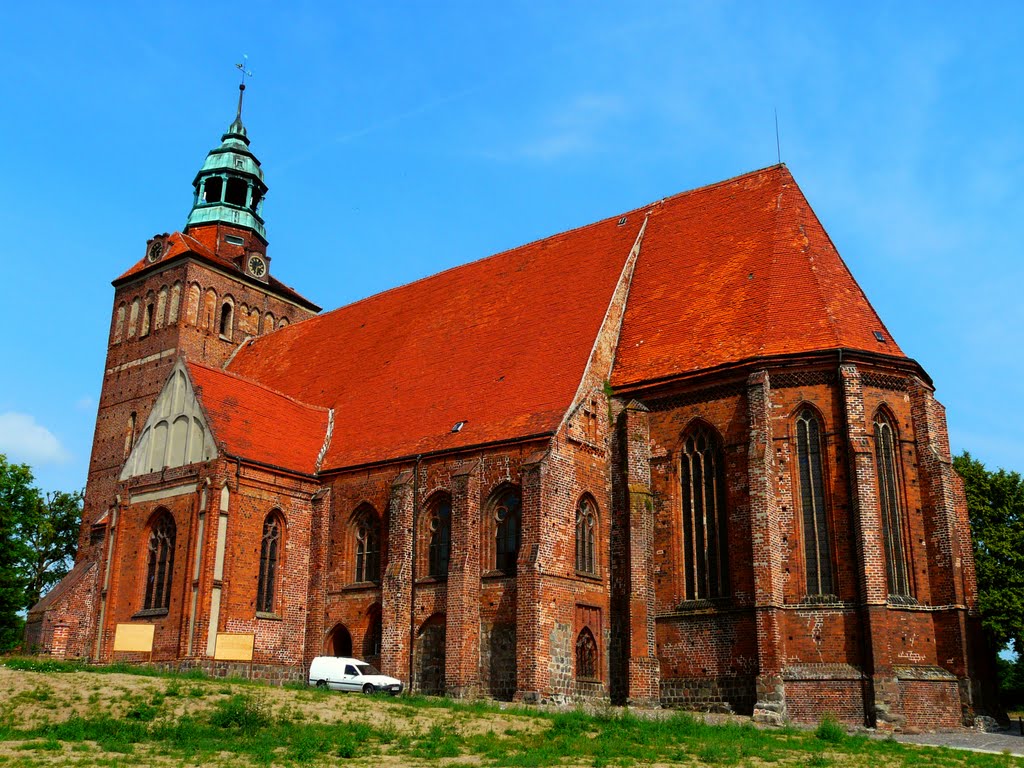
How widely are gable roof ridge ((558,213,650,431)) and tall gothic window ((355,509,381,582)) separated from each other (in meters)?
6.64

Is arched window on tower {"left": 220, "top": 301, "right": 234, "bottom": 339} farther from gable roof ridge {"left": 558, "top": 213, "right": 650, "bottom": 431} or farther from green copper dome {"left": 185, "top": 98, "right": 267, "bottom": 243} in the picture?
gable roof ridge {"left": 558, "top": 213, "right": 650, "bottom": 431}

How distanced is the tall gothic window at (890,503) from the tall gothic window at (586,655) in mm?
6694

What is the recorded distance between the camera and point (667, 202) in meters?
29.9

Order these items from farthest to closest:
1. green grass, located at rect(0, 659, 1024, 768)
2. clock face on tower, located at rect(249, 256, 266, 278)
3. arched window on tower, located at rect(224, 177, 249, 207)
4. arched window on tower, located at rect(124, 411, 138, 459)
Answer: arched window on tower, located at rect(224, 177, 249, 207)
clock face on tower, located at rect(249, 256, 266, 278)
arched window on tower, located at rect(124, 411, 138, 459)
green grass, located at rect(0, 659, 1024, 768)

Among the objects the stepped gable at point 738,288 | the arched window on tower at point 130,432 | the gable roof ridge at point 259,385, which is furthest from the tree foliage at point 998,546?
the arched window on tower at point 130,432

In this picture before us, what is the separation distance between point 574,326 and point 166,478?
464 inches

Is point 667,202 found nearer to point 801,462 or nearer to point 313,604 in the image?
point 801,462

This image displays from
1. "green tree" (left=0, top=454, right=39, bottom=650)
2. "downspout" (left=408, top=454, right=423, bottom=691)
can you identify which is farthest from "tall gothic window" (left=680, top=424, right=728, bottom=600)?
"green tree" (left=0, top=454, right=39, bottom=650)

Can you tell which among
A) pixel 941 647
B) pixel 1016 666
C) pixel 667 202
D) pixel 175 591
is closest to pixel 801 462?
pixel 941 647

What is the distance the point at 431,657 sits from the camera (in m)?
23.9

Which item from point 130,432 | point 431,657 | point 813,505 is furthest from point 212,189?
point 813,505

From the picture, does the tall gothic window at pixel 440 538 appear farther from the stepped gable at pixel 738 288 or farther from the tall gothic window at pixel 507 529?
the stepped gable at pixel 738 288

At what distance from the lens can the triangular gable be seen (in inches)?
1057

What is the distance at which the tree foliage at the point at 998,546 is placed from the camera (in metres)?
29.2
